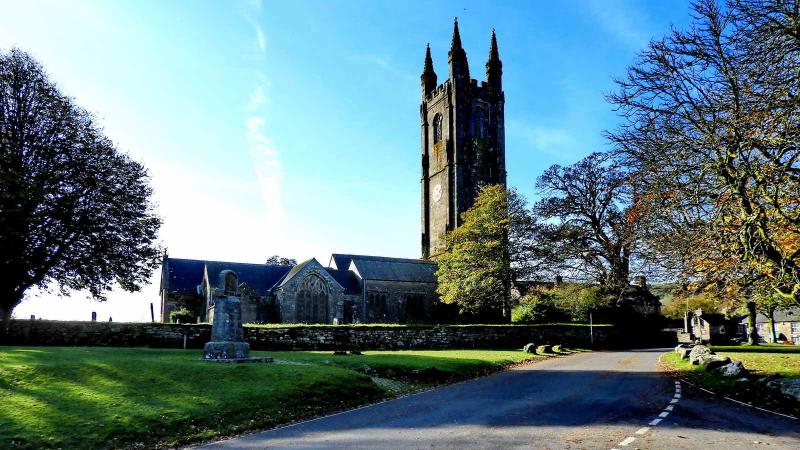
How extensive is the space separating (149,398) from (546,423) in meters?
9.19

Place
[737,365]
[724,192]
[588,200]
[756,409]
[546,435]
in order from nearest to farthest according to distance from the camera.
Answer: [546,435], [756,409], [724,192], [737,365], [588,200]

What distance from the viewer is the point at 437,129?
7062cm

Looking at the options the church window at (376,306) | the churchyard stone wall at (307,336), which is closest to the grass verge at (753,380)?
the churchyard stone wall at (307,336)

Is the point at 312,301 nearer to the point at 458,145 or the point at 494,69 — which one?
the point at 458,145

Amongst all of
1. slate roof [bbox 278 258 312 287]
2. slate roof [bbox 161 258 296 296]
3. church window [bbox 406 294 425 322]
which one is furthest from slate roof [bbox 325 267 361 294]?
church window [bbox 406 294 425 322]

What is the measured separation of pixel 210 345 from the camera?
21.3 meters

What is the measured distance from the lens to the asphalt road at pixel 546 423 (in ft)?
33.5

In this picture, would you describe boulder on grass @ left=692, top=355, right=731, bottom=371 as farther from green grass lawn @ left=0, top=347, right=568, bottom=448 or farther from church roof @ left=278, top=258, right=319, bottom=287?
church roof @ left=278, top=258, right=319, bottom=287

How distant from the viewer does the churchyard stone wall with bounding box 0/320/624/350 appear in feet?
91.5

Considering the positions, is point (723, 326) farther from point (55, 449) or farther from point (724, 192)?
point (55, 449)

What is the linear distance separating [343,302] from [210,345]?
3292cm

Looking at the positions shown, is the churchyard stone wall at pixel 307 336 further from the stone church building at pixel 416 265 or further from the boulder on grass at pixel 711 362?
the boulder on grass at pixel 711 362

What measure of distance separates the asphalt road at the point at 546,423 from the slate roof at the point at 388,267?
1588 inches

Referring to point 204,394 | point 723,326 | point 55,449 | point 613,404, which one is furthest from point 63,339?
point 723,326
